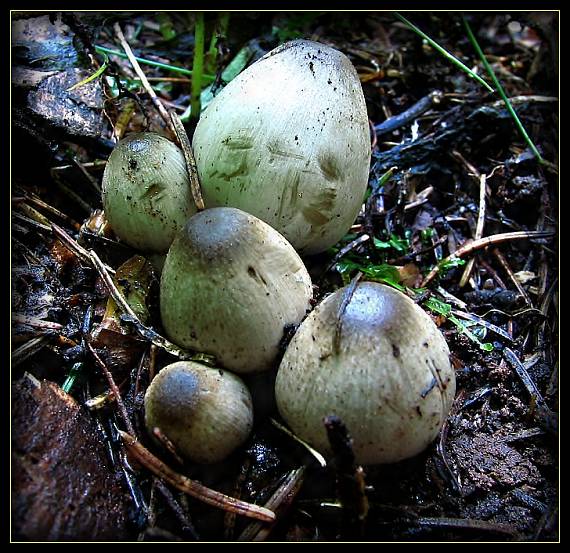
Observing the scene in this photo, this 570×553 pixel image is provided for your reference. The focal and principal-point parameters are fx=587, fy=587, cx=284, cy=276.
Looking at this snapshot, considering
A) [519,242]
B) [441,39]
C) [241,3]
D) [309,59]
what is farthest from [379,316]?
[441,39]

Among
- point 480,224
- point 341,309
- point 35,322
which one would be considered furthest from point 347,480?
point 480,224

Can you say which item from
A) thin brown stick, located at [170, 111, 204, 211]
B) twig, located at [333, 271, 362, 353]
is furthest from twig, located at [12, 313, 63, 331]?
twig, located at [333, 271, 362, 353]

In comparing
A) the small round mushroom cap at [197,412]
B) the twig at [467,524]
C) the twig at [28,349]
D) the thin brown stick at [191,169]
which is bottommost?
the twig at [467,524]

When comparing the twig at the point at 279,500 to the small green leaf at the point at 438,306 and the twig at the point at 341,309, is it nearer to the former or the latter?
the twig at the point at 341,309

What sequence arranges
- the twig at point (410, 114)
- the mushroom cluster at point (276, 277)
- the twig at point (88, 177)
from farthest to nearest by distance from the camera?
1. the twig at point (410, 114)
2. the twig at point (88, 177)
3. the mushroom cluster at point (276, 277)

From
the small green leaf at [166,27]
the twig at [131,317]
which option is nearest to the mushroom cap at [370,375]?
the twig at [131,317]
